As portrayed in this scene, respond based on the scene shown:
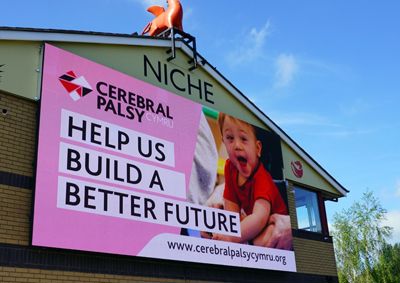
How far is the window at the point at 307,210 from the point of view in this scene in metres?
15.7

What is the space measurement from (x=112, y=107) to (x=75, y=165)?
5.85 feet

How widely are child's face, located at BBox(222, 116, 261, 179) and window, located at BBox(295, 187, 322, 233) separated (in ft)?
8.96

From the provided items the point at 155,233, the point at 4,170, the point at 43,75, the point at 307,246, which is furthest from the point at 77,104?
the point at 307,246

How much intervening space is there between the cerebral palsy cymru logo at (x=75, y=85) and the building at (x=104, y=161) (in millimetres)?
23

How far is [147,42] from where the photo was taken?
12.6 meters

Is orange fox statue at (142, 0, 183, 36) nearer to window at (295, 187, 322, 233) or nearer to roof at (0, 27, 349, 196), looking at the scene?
roof at (0, 27, 349, 196)

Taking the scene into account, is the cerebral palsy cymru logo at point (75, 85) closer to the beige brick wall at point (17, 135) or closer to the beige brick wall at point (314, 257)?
the beige brick wall at point (17, 135)

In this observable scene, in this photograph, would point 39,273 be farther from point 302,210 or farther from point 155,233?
point 302,210

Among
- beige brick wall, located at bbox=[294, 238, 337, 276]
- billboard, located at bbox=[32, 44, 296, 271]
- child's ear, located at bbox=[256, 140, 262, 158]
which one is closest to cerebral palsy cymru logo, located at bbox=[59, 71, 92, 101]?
billboard, located at bbox=[32, 44, 296, 271]

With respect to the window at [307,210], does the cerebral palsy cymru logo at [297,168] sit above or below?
above

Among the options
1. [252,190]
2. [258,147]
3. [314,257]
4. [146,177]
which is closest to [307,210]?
A: [314,257]

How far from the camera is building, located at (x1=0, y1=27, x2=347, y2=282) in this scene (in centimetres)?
898

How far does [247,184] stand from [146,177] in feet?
11.7

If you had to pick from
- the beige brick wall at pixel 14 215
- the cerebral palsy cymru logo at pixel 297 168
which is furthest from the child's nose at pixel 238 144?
the beige brick wall at pixel 14 215
